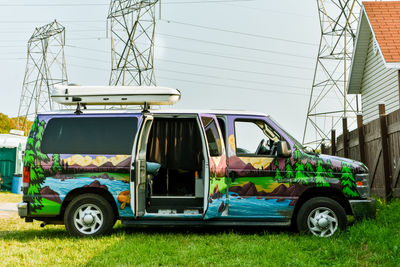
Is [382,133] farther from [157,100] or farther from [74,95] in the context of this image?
[74,95]

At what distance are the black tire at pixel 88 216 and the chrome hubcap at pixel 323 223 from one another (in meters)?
3.33

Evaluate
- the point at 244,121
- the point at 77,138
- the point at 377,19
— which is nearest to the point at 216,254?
the point at 244,121

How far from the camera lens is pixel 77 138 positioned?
306 inches

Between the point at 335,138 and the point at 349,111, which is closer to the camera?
the point at 335,138

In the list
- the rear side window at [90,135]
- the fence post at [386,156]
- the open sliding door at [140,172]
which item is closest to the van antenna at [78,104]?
the rear side window at [90,135]

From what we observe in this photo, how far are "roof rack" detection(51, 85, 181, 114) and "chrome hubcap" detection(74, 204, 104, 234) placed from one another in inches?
65.8

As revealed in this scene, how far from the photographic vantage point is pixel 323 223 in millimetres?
7426

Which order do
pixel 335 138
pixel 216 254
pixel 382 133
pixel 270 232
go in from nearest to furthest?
1. pixel 216 254
2. pixel 270 232
3. pixel 382 133
4. pixel 335 138

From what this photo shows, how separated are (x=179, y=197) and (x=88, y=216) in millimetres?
1562

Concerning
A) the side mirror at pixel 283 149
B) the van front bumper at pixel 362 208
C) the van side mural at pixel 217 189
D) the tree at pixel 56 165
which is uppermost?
the side mirror at pixel 283 149

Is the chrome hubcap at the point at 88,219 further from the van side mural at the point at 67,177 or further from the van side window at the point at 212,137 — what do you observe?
the van side window at the point at 212,137

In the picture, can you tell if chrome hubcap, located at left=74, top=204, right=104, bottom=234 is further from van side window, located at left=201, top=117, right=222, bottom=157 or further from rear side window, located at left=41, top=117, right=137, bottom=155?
van side window, located at left=201, top=117, right=222, bottom=157

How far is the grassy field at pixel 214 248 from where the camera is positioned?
5992 millimetres

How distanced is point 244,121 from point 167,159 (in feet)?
5.94
